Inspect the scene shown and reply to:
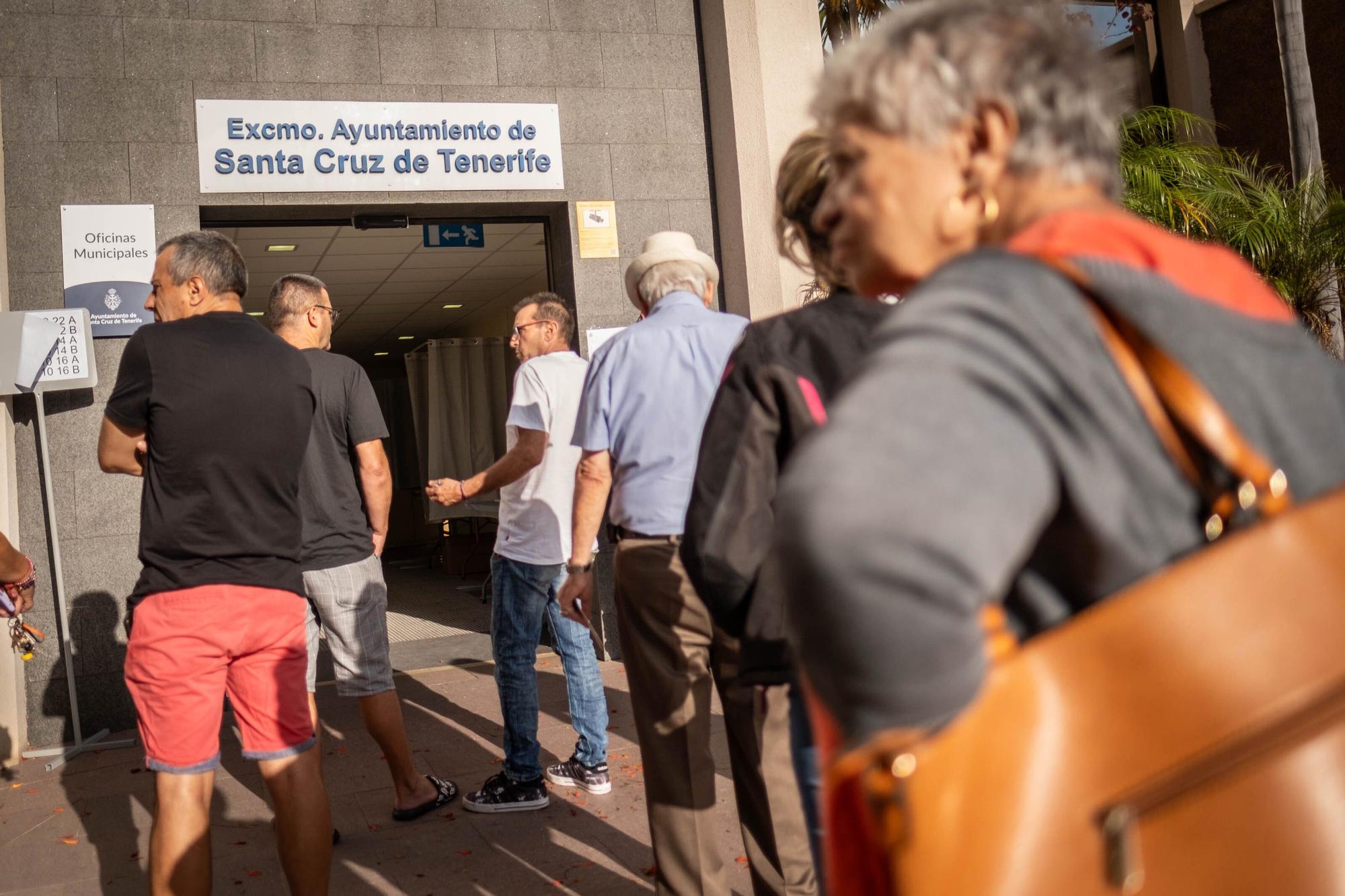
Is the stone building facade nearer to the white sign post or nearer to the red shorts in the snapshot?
the white sign post

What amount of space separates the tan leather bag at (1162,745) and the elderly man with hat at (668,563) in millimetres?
1738

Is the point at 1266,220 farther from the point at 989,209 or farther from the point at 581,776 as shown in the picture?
the point at 989,209

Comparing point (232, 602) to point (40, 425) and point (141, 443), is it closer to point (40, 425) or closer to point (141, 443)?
point (141, 443)

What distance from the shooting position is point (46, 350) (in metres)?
5.28

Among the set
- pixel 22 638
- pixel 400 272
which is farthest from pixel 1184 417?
pixel 400 272

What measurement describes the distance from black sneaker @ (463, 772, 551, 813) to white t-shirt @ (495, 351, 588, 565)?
0.87m

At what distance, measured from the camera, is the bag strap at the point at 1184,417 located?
753 mm

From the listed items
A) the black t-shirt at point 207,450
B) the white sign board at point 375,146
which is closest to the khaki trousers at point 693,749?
the black t-shirt at point 207,450

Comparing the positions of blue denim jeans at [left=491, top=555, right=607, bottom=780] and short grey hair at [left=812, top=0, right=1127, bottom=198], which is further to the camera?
blue denim jeans at [left=491, top=555, right=607, bottom=780]

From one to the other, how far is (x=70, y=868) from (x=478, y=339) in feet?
31.6

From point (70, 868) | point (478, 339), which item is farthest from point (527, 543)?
point (478, 339)

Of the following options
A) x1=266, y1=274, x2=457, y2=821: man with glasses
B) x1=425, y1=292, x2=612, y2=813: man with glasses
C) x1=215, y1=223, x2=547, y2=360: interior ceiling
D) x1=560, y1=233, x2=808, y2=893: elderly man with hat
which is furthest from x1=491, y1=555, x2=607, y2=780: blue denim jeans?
x1=215, y1=223, x2=547, y2=360: interior ceiling

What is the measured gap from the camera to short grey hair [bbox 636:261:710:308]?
3.17m

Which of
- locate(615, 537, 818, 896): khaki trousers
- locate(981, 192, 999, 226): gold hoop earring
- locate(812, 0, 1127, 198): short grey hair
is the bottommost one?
locate(615, 537, 818, 896): khaki trousers
